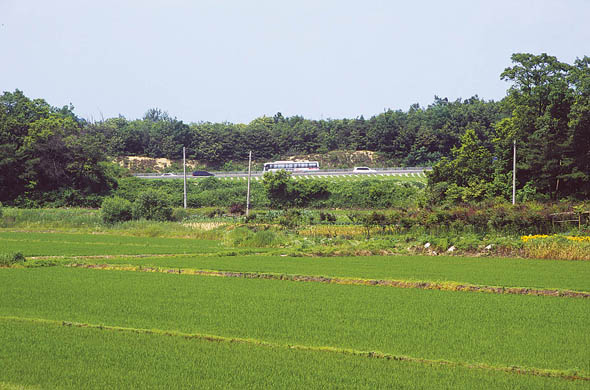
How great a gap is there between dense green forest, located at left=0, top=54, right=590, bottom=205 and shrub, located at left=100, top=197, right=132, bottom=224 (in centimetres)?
2761

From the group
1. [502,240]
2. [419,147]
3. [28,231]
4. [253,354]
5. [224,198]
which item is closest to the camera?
[253,354]

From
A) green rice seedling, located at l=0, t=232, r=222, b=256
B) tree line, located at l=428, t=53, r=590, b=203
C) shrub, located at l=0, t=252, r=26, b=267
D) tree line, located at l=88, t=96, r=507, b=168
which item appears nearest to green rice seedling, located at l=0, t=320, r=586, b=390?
shrub, located at l=0, t=252, r=26, b=267

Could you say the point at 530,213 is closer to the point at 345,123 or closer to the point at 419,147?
the point at 419,147

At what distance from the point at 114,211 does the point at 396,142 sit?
64.3m

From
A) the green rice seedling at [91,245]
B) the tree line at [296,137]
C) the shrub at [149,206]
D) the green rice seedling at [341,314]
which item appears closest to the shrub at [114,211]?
the shrub at [149,206]

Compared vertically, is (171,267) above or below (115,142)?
below

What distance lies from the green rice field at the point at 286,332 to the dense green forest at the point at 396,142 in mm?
34249

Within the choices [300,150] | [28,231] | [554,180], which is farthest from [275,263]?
[300,150]

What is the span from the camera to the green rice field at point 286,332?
927 centimetres

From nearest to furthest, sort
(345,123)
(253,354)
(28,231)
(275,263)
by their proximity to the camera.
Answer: (253,354)
(275,263)
(28,231)
(345,123)

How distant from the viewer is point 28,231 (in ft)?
149

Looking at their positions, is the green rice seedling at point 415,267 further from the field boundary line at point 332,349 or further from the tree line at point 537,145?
the tree line at point 537,145

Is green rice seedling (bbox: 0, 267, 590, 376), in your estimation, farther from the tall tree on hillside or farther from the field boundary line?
the tall tree on hillside

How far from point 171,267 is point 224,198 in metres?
49.8
